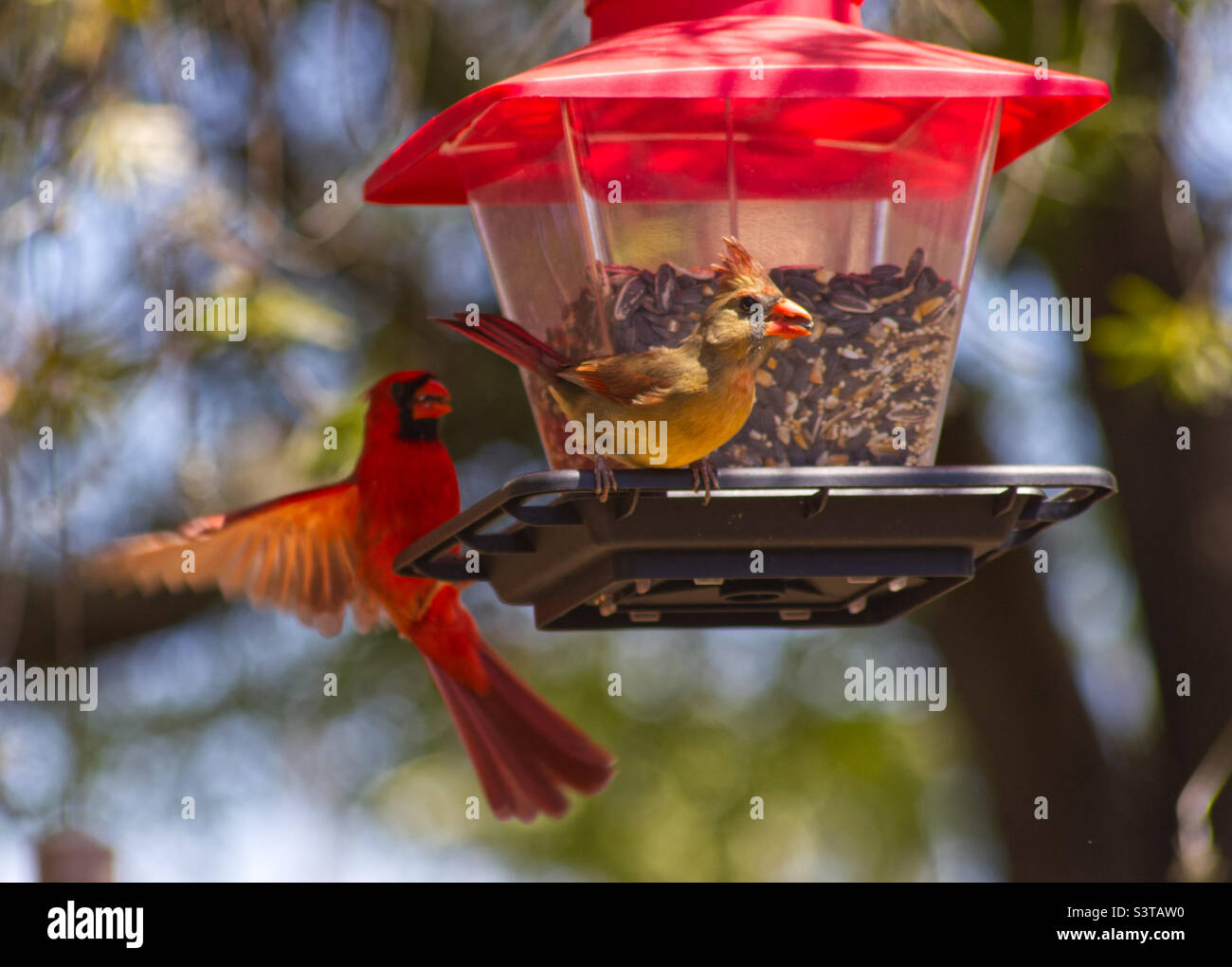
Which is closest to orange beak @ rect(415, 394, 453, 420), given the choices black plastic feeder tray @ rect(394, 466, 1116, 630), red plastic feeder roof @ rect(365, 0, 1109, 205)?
red plastic feeder roof @ rect(365, 0, 1109, 205)

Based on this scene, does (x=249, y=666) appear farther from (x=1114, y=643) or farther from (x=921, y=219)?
(x=921, y=219)

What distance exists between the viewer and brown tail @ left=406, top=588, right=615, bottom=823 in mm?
4867

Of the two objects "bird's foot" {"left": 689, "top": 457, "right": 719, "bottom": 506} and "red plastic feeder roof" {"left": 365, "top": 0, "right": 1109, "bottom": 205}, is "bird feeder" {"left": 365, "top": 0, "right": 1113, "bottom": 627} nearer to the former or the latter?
"red plastic feeder roof" {"left": 365, "top": 0, "right": 1109, "bottom": 205}

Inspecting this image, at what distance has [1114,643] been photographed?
7.14 meters

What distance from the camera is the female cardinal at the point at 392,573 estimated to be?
13.9 feet

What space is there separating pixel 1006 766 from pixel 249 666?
353 centimetres

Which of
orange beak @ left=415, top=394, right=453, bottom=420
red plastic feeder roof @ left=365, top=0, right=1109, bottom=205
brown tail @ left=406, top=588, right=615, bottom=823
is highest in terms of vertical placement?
red plastic feeder roof @ left=365, top=0, right=1109, bottom=205

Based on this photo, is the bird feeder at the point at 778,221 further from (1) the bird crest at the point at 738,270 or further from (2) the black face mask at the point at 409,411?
(2) the black face mask at the point at 409,411

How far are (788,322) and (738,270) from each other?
0.14m

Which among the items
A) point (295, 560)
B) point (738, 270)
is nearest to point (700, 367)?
point (738, 270)

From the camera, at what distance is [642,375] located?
3082mm

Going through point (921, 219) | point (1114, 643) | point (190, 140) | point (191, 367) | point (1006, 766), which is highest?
point (190, 140)

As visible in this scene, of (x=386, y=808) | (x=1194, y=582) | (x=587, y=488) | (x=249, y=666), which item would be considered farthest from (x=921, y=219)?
(x=386, y=808)

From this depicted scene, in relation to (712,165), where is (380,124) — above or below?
above
